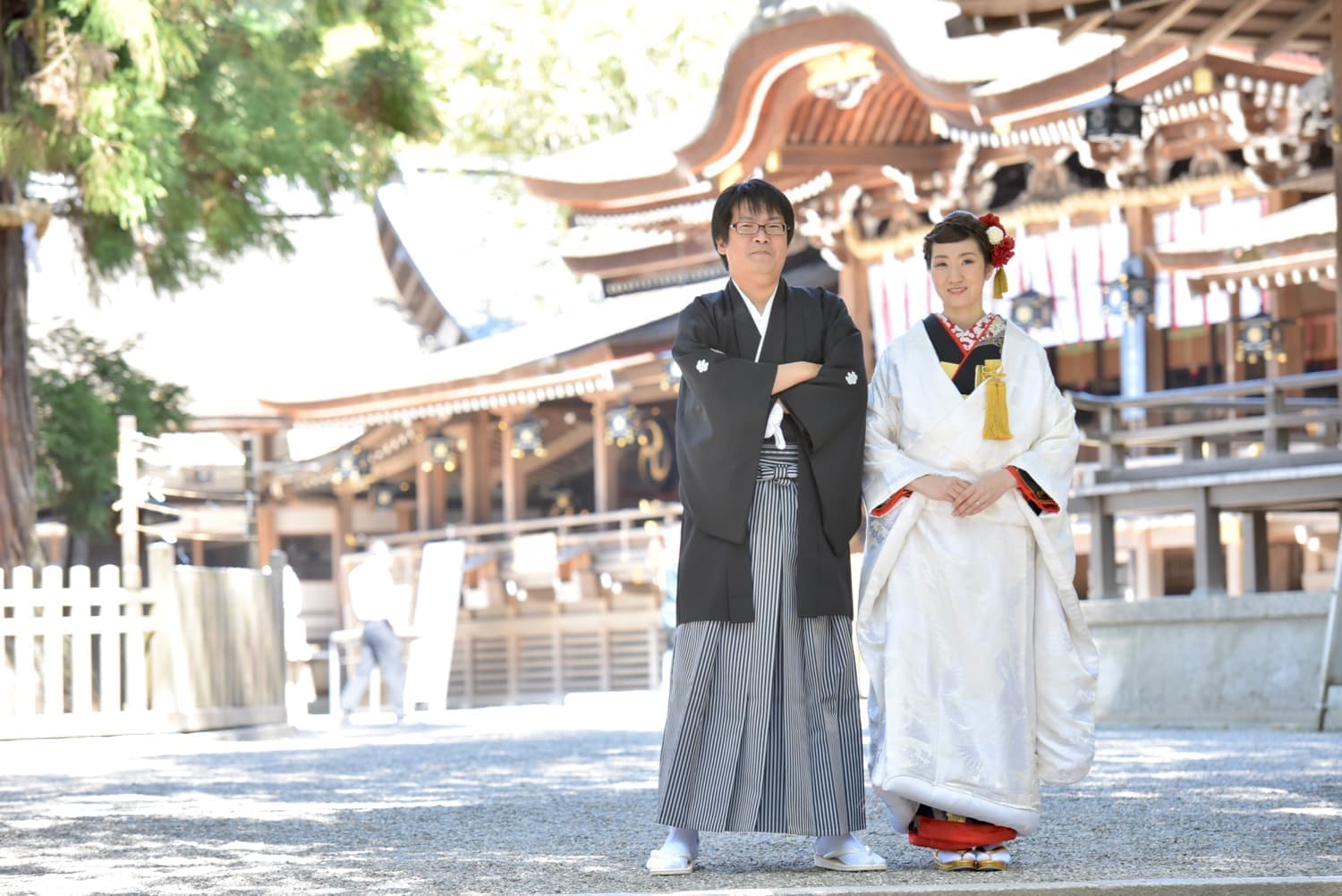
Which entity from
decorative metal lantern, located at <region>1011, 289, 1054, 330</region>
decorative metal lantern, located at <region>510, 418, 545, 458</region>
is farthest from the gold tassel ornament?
decorative metal lantern, located at <region>510, 418, 545, 458</region>

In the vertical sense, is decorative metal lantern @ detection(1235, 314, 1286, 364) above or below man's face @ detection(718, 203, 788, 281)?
above

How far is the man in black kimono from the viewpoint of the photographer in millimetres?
4512

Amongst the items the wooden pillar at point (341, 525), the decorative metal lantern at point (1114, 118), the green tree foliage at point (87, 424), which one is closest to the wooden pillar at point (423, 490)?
the wooden pillar at point (341, 525)

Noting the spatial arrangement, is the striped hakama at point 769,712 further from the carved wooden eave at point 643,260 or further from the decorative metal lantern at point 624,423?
the carved wooden eave at point 643,260

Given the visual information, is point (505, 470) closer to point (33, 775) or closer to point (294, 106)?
point (294, 106)

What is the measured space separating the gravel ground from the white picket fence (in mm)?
1123

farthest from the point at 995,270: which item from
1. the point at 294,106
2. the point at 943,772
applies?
the point at 294,106

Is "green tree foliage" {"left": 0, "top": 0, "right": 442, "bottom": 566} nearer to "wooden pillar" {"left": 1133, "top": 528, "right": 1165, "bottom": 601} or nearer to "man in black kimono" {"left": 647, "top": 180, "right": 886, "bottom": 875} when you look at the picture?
"wooden pillar" {"left": 1133, "top": 528, "right": 1165, "bottom": 601}

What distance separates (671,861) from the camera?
4.45m

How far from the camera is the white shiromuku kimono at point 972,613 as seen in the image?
455 centimetres

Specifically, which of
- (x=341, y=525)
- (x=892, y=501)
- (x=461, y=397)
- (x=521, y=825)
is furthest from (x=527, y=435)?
(x=892, y=501)

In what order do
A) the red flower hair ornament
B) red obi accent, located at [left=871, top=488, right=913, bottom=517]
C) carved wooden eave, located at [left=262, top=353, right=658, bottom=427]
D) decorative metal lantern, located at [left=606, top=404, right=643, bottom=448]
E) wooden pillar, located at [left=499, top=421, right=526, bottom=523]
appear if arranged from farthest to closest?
wooden pillar, located at [left=499, top=421, right=526, bottom=523] → decorative metal lantern, located at [left=606, top=404, right=643, bottom=448] → carved wooden eave, located at [left=262, top=353, right=658, bottom=427] → the red flower hair ornament → red obi accent, located at [left=871, top=488, right=913, bottom=517]

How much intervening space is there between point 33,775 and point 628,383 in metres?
13.2

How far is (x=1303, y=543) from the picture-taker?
1709cm
